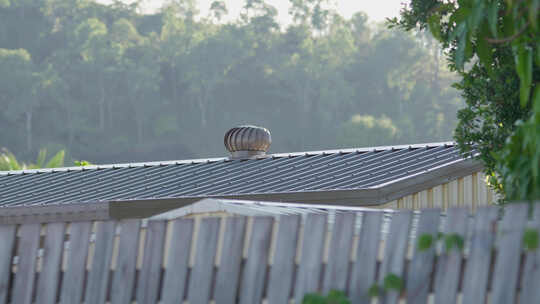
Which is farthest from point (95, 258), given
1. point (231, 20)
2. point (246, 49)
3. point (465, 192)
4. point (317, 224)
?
point (231, 20)

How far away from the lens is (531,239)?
4.12m

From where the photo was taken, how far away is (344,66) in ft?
288

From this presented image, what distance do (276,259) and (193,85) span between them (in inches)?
3099

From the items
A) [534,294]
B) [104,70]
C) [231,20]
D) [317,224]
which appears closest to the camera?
[534,294]

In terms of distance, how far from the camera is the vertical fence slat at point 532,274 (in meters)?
4.14

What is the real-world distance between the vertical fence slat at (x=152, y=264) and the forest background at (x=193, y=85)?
70773 millimetres

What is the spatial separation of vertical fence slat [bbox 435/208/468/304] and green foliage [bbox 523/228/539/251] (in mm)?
329

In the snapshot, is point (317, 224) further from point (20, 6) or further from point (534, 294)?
point (20, 6)

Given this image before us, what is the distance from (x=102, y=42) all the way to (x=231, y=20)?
17.0 meters

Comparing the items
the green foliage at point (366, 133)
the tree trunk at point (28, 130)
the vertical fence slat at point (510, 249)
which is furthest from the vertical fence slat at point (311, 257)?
the tree trunk at point (28, 130)

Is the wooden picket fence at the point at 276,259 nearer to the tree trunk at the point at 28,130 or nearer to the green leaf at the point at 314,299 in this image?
the green leaf at the point at 314,299

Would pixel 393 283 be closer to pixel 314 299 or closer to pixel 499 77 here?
pixel 314 299

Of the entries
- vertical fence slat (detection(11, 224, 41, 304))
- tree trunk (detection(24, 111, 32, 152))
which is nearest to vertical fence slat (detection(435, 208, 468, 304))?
vertical fence slat (detection(11, 224, 41, 304))

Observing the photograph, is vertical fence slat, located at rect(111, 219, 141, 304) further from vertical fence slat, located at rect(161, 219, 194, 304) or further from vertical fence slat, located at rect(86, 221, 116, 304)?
vertical fence slat, located at rect(161, 219, 194, 304)
